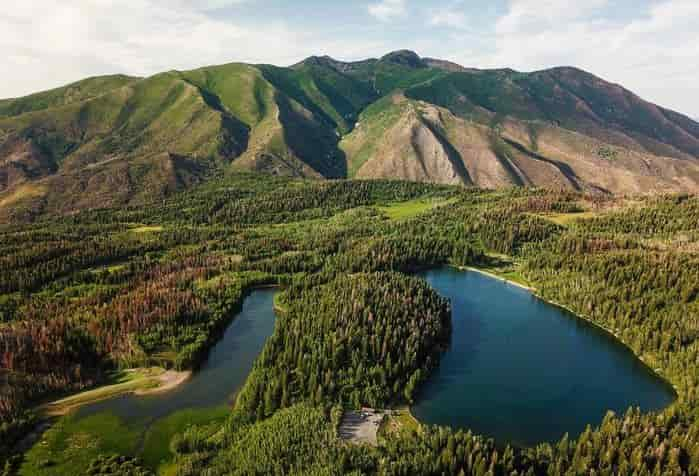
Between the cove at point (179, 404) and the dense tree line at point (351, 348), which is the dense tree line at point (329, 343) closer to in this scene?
the dense tree line at point (351, 348)

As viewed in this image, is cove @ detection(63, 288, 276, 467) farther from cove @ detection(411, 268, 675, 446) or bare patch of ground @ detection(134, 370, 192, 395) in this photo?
cove @ detection(411, 268, 675, 446)

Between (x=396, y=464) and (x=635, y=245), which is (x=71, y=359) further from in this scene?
(x=635, y=245)

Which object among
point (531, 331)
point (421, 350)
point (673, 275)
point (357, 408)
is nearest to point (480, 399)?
point (421, 350)

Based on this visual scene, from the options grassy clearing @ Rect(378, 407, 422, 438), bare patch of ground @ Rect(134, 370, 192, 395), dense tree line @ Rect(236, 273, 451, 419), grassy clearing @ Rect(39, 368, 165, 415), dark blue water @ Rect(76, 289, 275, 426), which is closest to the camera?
grassy clearing @ Rect(378, 407, 422, 438)

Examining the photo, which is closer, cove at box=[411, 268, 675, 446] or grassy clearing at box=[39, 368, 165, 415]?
cove at box=[411, 268, 675, 446]

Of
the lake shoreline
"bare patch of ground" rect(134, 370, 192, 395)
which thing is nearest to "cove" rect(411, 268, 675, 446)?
the lake shoreline

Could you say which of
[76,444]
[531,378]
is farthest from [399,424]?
[76,444]

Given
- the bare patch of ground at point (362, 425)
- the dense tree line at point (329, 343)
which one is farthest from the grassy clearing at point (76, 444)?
the bare patch of ground at point (362, 425)
